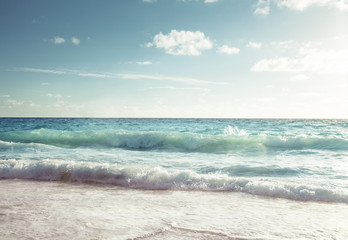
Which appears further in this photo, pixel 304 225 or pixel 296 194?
pixel 296 194

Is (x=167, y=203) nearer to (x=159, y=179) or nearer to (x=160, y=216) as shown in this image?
(x=160, y=216)

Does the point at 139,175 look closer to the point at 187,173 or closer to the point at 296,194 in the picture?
the point at 187,173

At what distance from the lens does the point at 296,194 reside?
17.4ft

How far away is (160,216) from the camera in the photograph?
153 inches

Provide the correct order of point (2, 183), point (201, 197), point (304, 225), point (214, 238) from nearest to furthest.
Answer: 1. point (214, 238)
2. point (304, 225)
3. point (201, 197)
4. point (2, 183)

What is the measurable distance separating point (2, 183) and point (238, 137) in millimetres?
13071

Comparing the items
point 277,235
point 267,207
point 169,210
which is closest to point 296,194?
point 267,207

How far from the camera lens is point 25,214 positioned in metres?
3.92

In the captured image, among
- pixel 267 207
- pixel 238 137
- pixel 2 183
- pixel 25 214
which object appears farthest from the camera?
pixel 238 137

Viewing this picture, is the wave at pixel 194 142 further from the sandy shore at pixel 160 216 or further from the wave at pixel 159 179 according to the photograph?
the sandy shore at pixel 160 216

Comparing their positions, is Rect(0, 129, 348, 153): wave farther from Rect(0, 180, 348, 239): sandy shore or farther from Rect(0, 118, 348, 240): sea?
Rect(0, 180, 348, 239): sandy shore

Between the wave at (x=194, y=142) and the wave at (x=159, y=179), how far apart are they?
7636mm

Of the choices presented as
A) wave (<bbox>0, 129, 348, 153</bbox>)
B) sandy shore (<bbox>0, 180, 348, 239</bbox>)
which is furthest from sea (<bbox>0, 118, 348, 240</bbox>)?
wave (<bbox>0, 129, 348, 153</bbox>)

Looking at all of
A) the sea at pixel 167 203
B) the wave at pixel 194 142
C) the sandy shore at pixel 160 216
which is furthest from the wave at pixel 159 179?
the wave at pixel 194 142
